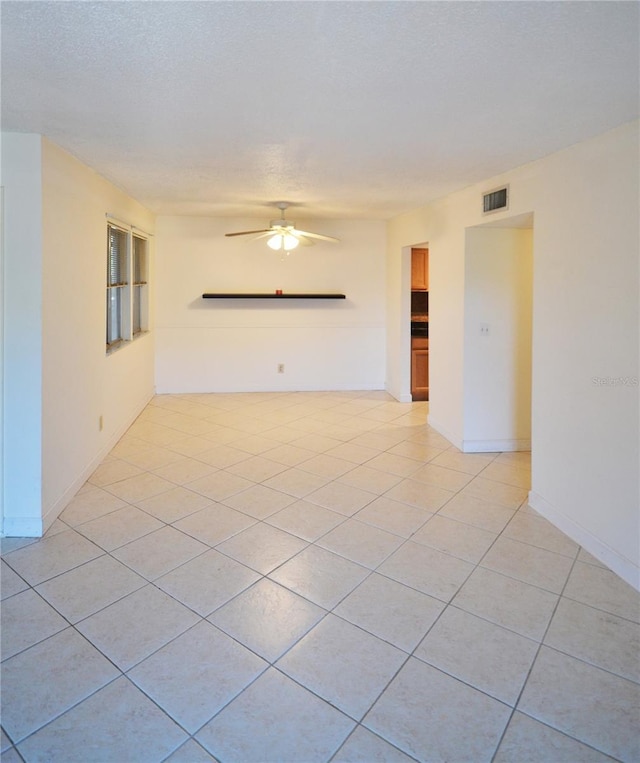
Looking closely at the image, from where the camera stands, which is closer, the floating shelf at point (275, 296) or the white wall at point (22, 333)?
the white wall at point (22, 333)

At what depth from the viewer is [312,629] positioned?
2.11 metres

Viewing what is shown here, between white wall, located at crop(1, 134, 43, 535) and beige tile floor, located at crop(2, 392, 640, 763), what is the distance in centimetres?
28

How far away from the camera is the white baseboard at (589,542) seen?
2441mm

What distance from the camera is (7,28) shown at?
168 cm

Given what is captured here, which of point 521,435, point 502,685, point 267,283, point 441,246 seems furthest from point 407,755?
point 267,283

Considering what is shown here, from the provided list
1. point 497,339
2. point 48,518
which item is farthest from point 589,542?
point 48,518

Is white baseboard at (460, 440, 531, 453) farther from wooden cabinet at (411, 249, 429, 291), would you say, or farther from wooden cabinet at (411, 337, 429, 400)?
wooden cabinet at (411, 249, 429, 291)

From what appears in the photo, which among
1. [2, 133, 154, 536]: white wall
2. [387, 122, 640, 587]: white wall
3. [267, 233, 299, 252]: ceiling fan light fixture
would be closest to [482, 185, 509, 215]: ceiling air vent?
[387, 122, 640, 587]: white wall

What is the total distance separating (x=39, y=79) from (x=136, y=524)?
2.24 meters

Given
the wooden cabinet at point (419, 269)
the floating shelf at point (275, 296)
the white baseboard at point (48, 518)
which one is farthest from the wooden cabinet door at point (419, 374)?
the white baseboard at point (48, 518)

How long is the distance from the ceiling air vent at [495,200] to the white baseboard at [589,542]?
196cm

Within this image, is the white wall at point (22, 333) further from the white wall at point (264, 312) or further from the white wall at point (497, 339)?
the white wall at point (264, 312)

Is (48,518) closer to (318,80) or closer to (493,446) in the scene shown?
(318,80)

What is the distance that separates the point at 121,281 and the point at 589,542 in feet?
14.1
